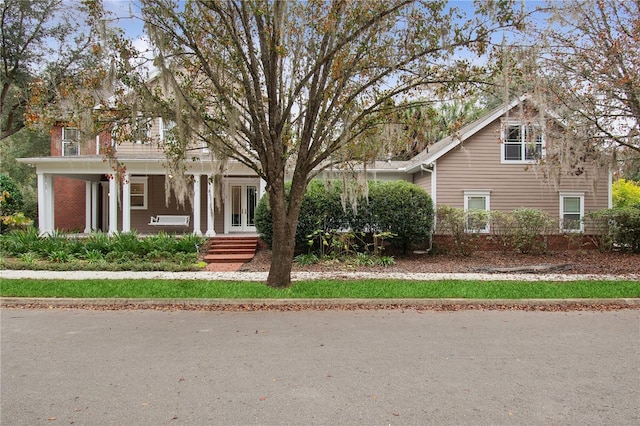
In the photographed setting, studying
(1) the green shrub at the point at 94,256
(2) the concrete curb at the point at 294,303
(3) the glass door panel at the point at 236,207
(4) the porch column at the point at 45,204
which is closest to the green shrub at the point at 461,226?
(2) the concrete curb at the point at 294,303

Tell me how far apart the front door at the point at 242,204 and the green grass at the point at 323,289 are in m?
8.56

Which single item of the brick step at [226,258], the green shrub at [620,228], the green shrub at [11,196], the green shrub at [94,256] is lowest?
the brick step at [226,258]

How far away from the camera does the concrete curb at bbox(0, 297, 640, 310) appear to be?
8266mm

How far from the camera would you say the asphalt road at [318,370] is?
3.71 m

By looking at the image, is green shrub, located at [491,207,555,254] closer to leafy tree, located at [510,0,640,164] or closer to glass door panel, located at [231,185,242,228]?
leafy tree, located at [510,0,640,164]

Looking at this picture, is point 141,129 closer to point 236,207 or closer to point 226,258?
point 226,258

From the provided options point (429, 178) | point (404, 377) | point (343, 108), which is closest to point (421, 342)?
point (404, 377)

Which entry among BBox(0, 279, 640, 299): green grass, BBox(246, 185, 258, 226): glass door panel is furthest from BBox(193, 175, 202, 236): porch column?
BBox(0, 279, 640, 299): green grass

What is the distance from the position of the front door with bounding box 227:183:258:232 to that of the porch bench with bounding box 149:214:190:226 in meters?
1.95

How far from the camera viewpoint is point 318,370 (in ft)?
15.6

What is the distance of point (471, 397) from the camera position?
159 inches


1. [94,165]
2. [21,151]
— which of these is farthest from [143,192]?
[21,151]

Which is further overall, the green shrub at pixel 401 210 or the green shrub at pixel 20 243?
the green shrub at pixel 401 210

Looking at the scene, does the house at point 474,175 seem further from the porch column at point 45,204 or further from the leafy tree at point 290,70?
the leafy tree at point 290,70
